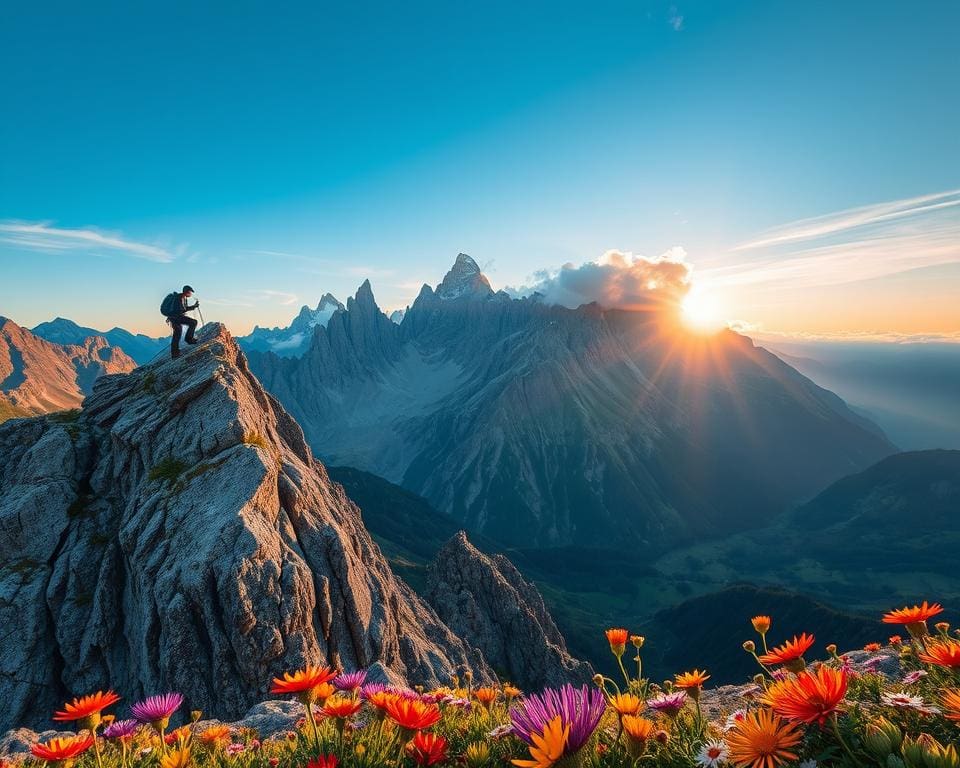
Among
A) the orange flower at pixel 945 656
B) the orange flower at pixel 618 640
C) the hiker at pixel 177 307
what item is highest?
the hiker at pixel 177 307

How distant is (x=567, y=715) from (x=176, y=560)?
27304 mm

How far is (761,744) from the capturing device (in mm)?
3279

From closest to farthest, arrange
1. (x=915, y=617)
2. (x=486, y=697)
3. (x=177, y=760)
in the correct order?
(x=177, y=760) → (x=915, y=617) → (x=486, y=697)

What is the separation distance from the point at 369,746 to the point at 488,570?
8499 cm

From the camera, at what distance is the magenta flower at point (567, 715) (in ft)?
10.7

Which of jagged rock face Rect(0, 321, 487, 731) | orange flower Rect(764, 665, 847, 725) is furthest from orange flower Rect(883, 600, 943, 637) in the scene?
jagged rock face Rect(0, 321, 487, 731)

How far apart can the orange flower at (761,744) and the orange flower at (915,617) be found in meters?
3.69

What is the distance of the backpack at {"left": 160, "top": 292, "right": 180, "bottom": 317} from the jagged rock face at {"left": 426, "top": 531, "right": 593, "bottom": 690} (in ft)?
185

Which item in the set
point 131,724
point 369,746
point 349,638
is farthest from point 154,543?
point 369,746

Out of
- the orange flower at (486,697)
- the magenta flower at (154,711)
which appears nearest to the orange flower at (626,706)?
the orange flower at (486,697)

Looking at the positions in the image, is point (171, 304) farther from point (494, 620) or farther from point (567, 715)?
point (494, 620)

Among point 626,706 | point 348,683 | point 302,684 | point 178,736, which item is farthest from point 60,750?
point 626,706

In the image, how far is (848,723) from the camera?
399cm

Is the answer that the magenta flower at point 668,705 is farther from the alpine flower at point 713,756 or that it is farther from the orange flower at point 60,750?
the orange flower at point 60,750
